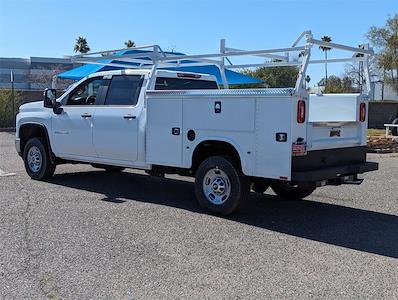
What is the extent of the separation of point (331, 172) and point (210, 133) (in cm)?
172

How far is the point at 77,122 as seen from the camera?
937 cm

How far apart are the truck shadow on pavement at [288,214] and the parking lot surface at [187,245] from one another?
0.02 metres

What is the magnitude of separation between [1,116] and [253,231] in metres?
21.7

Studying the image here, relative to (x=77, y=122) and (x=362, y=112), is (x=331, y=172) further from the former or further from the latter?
(x=77, y=122)

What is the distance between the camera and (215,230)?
666cm

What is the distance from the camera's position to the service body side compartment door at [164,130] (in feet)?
25.4

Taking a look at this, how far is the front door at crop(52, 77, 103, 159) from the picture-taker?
9.20m

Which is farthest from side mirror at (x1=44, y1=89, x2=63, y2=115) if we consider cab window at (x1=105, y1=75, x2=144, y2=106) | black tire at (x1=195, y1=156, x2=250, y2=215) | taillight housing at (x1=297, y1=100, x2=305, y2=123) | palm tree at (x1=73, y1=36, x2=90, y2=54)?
palm tree at (x1=73, y1=36, x2=90, y2=54)

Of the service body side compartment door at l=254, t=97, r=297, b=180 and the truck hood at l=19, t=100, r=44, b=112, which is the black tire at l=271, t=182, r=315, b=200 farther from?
the truck hood at l=19, t=100, r=44, b=112

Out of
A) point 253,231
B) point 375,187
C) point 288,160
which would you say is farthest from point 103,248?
point 375,187

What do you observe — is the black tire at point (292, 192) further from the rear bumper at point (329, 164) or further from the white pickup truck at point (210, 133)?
the rear bumper at point (329, 164)

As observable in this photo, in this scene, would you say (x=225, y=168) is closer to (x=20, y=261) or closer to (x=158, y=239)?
(x=158, y=239)

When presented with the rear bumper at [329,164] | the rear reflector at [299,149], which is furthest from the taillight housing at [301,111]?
the rear bumper at [329,164]

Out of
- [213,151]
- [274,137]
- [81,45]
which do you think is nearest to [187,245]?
→ [274,137]
